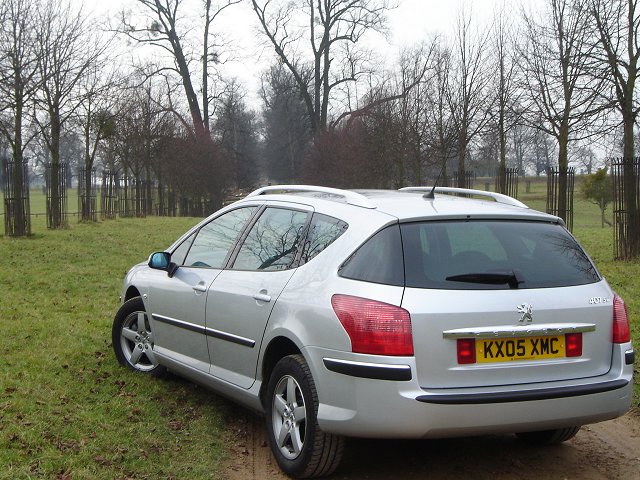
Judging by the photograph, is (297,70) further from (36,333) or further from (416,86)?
(36,333)

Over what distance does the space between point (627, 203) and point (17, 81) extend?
13.8 metres

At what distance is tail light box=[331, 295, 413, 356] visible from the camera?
13.0 ft

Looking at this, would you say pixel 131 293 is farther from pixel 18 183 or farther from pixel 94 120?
pixel 94 120

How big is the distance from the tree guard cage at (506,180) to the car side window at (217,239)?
18039 millimetres

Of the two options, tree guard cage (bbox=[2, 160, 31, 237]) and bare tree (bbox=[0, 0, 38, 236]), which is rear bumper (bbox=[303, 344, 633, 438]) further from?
tree guard cage (bbox=[2, 160, 31, 237])

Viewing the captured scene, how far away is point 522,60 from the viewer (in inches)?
749

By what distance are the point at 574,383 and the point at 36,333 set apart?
19.7 feet

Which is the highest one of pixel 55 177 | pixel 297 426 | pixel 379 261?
pixel 55 177

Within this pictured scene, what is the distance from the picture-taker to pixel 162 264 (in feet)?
20.3

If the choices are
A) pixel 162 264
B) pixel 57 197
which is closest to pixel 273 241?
pixel 162 264

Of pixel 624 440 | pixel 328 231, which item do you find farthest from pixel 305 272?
pixel 624 440

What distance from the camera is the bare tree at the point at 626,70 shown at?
13891 millimetres

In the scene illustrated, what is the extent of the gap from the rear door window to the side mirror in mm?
2478

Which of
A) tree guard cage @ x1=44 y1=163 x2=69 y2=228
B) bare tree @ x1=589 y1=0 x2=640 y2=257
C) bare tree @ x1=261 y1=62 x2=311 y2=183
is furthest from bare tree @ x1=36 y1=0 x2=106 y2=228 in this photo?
bare tree @ x1=261 y1=62 x2=311 y2=183
